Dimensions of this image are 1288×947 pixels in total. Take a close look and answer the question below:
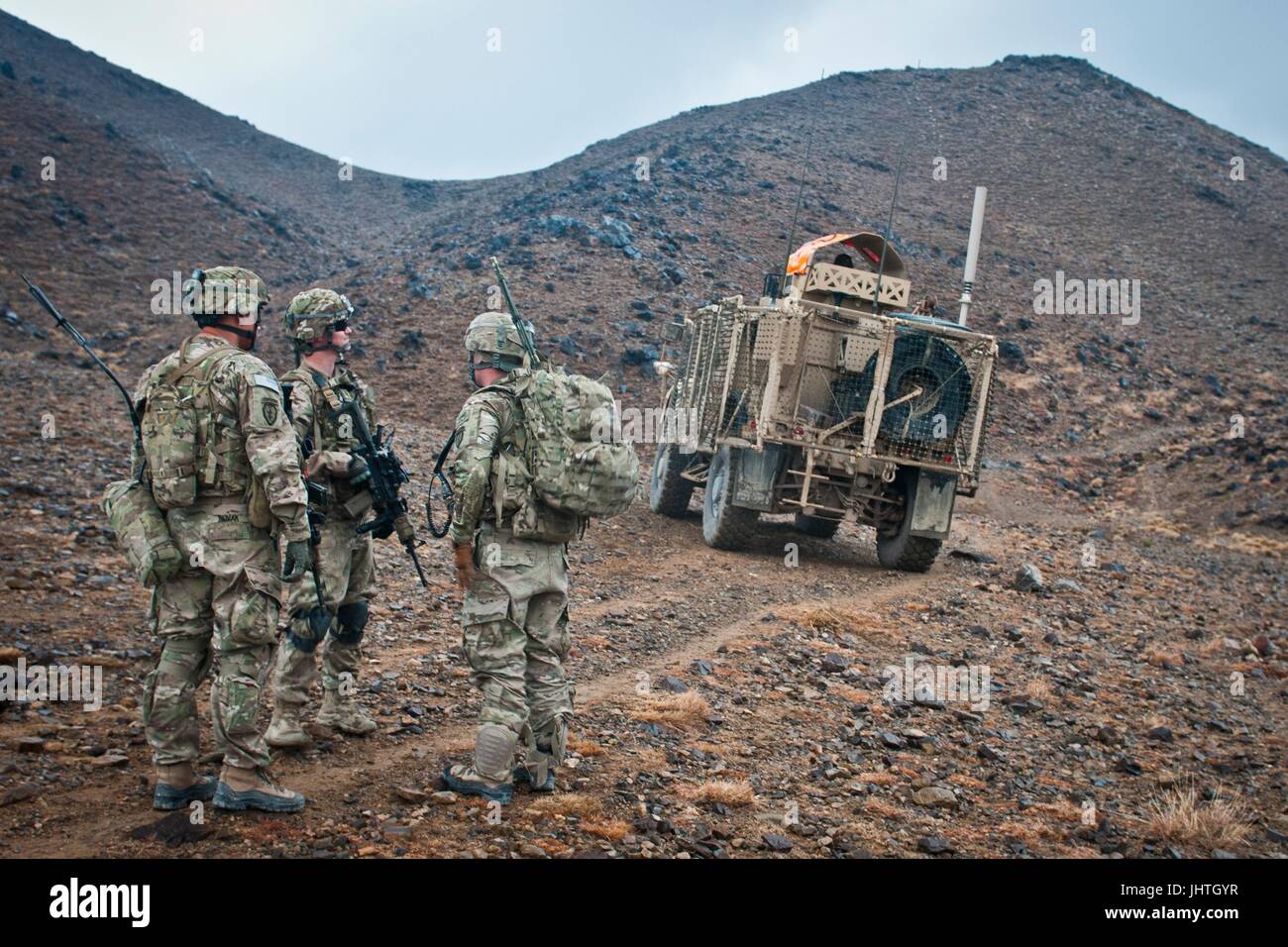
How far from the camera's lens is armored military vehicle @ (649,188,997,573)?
10445mm

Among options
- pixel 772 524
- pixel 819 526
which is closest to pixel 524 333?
pixel 819 526

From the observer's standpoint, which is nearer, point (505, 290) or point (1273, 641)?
point (505, 290)

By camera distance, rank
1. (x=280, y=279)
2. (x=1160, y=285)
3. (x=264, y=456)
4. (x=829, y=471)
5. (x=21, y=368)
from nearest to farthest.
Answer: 1. (x=264, y=456)
2. (x=829, y=471)
3. (x=21, y=368)
4. (x=280, y=279)
5. (x=1160, y=285)

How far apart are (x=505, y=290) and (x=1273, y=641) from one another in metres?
8.67

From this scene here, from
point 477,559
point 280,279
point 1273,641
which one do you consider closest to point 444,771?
point 477,559

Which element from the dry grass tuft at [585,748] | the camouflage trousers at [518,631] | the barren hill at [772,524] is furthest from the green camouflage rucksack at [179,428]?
the dry grass tuft at [585,748]

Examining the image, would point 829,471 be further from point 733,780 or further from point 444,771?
point 444,771

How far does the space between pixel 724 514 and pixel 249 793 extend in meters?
7.36

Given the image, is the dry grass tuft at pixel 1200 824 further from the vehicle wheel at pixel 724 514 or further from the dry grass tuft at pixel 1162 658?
the vehicle wheel at pixel 724 514

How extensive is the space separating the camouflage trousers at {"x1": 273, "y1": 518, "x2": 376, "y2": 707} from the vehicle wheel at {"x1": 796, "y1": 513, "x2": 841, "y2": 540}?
27.8 ft

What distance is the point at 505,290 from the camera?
17.0ft

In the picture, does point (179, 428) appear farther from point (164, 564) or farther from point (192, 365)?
point (164, 564)

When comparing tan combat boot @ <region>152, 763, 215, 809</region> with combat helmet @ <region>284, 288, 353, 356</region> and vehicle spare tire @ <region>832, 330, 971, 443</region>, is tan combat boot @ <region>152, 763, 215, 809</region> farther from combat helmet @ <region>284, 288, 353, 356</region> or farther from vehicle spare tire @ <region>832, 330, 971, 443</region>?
vehicle spare tire @ <region>832, 330, 971, 443</region>

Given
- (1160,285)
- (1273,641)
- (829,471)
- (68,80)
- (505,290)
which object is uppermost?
(68,80)
